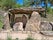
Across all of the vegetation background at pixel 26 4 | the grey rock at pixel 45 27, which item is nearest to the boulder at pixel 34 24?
the grey rock at pixel 45 27

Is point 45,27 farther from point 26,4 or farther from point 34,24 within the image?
point 26,4

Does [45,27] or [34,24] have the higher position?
[34,24]

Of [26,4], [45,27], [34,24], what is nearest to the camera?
[34,24]

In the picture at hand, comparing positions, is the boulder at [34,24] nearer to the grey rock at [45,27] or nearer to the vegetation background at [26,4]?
the grey rock at [45,27]

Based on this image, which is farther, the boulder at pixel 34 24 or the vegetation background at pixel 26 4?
the vegetation background at pixel 26 4

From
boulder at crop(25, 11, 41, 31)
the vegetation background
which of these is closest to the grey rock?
boulder at crop(25, 11, 41, 31)

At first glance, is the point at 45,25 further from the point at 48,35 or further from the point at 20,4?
the point at 20,4

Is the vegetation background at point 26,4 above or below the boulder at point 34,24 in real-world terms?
above

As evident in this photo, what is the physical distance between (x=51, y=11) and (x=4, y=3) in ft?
21.3

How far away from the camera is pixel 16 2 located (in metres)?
25.9

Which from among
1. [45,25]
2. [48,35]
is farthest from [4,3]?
[48,35]

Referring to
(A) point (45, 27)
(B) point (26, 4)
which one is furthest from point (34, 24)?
(B) point (26, 4)

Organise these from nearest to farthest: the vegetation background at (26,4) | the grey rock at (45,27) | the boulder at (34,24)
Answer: the boulder at (34,24) → the grey rock at (45,27) → the vegetation background at (26,4)

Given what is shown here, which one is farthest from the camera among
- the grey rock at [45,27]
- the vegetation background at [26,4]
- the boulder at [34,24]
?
the vegetation background at [26,4]
